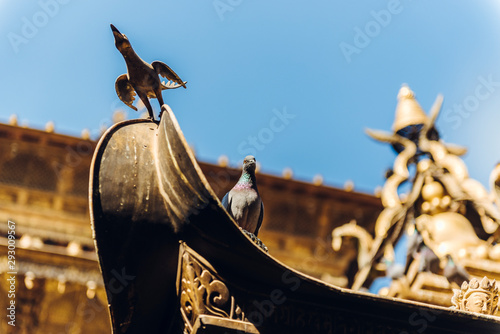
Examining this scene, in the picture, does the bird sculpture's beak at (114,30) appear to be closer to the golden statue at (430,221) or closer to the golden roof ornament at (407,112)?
the golden statue at (430,221)

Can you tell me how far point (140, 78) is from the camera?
4141mm

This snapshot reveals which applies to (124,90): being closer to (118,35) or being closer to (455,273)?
(118,35)

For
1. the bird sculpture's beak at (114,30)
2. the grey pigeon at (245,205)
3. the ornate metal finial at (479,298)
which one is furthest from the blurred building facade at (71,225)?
the bird sculpture's beak at (114,30)

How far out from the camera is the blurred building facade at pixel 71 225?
13922mm

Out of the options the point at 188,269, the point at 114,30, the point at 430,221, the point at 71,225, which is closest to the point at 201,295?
the point at 188,269

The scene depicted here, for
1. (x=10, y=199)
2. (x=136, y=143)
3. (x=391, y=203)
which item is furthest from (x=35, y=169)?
(x=136, y=143)

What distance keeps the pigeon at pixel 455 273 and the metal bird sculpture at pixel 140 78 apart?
5.81m

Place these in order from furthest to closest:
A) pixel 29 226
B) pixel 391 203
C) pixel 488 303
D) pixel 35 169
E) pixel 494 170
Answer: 1. pixel 35 169
2. pixel 29 226
3. pixel 391 203
4. pixel 494 170
5. pixel 488 303

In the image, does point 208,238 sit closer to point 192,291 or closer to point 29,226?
point 192,291

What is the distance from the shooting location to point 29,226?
1565 centimetres

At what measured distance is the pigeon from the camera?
30.0ft

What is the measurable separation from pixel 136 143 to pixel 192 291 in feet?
2.82

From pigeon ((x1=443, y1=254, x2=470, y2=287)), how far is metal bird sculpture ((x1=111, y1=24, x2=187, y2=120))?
5807 millimetres

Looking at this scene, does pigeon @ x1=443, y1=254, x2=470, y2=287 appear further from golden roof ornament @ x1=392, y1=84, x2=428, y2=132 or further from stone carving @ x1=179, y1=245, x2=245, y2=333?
stone carving @ x1=179, y1=245, x2=245, y2=333
